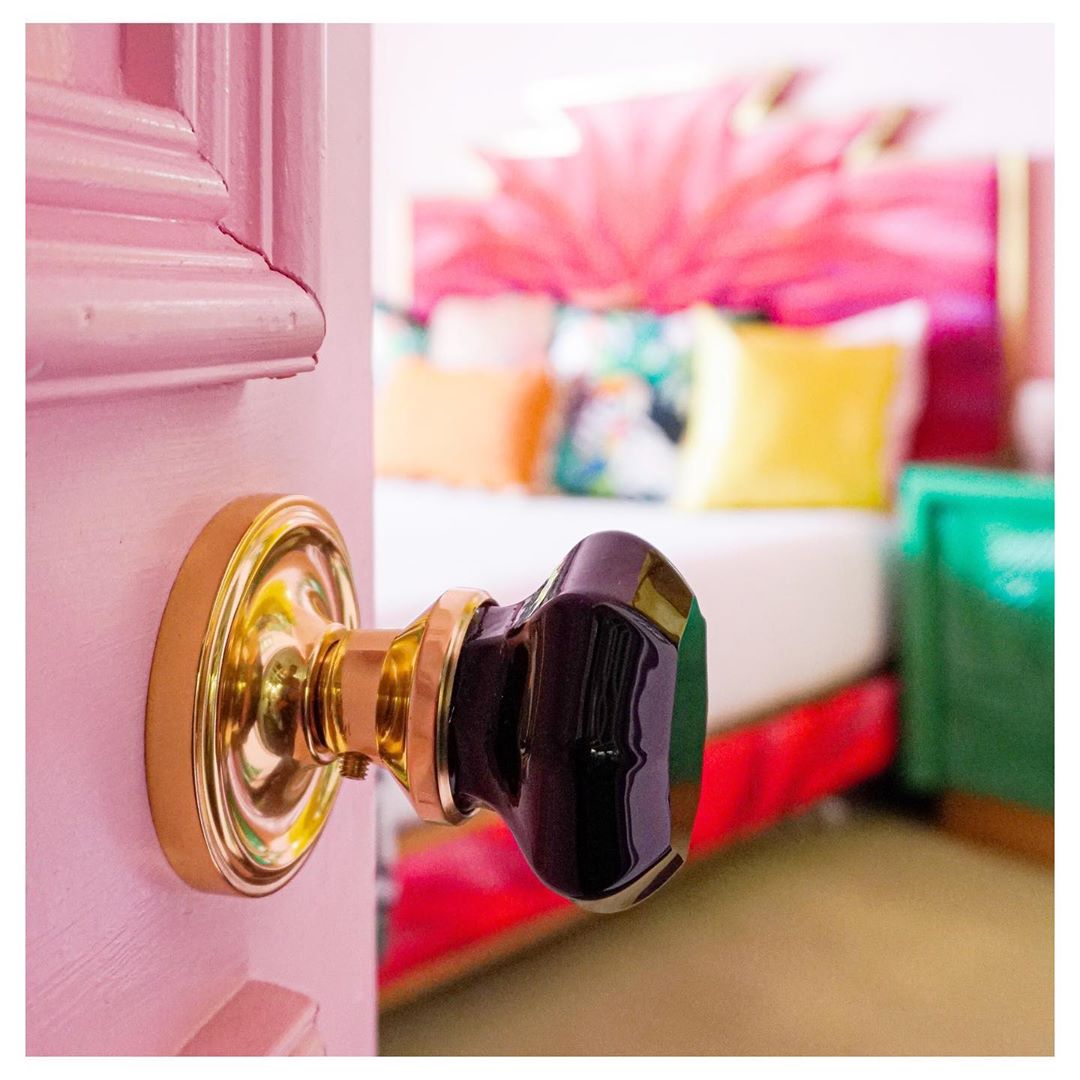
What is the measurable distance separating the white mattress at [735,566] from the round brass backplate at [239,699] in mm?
1249

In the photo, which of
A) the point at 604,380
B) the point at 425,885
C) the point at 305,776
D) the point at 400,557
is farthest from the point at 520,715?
the point at 604,380

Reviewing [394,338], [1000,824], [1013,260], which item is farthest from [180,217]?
[394,338]

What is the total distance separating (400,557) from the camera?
1702 millimetres

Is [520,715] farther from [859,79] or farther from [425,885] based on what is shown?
[859,79]

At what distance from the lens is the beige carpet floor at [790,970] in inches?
58.7

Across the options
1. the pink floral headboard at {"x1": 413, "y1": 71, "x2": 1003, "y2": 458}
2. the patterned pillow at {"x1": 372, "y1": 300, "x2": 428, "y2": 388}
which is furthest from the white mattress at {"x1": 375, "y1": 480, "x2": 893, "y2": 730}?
the patterned pillow at {"x1": 372, "y1": 300, "x2": 428, "y2": 388}

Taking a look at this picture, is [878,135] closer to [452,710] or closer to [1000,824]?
[1000,824]

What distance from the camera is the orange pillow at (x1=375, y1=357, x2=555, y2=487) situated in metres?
2.52

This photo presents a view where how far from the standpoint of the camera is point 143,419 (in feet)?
0.71

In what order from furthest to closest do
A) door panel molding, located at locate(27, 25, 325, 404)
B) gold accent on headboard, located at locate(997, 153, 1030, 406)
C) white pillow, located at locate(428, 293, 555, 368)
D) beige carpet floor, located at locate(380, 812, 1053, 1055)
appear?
white pillow, located at locate(428, 293, 555, 368), gold accent on headboard, located at locate(997, 153, 1030, 406), beige carpet floor, located at locate(380, 812, 1053, 1055), door panel molding, located at locate(27, 25, 325, 404)

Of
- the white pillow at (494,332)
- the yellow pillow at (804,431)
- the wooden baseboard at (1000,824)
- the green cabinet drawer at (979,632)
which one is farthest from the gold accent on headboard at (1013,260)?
the white pillow at (494,332)

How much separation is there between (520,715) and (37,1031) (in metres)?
0.10

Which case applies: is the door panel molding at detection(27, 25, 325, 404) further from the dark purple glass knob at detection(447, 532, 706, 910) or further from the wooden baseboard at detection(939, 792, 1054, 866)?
the wooden baseboard at detection(939, 792, 1054, 866)

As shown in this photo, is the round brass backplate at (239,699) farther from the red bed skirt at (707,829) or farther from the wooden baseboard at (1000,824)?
the wooden baseboard at (1000,824)
